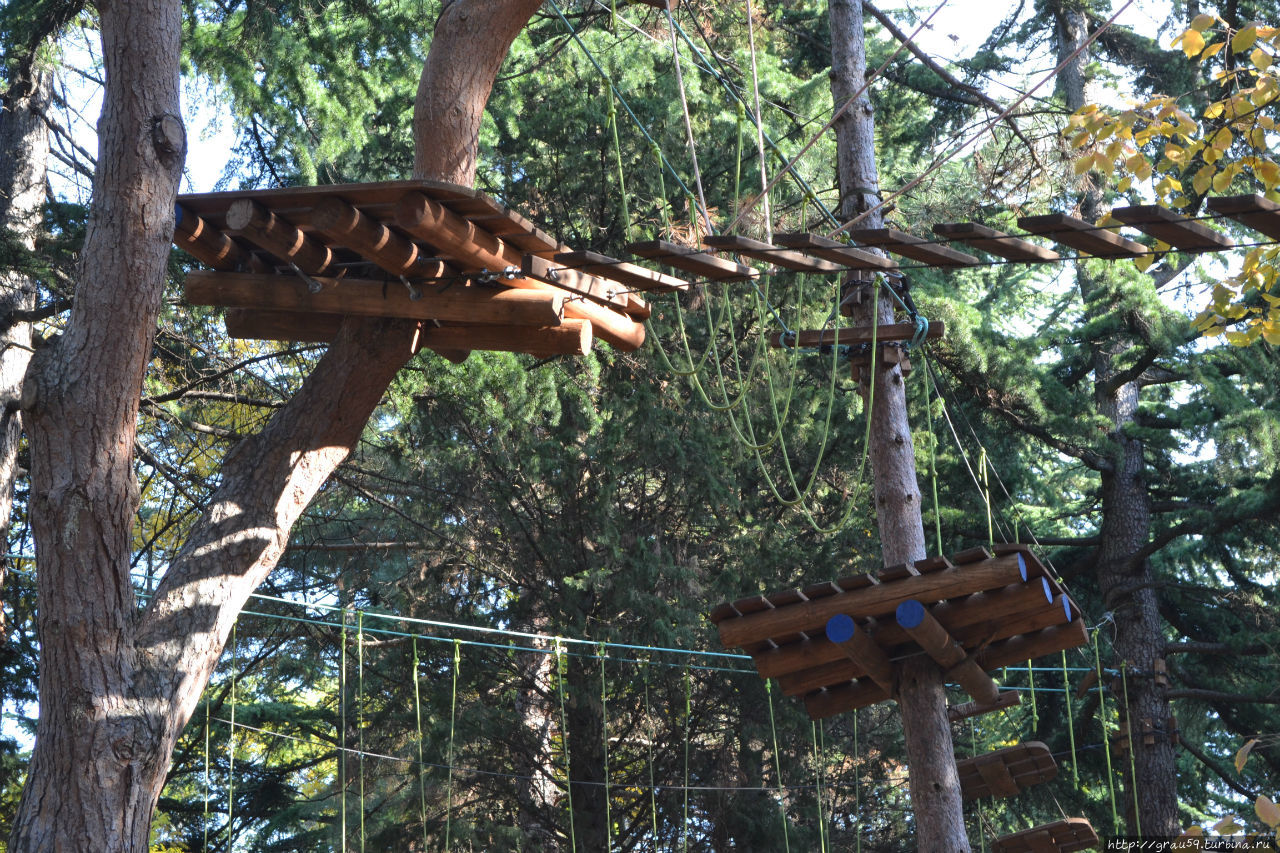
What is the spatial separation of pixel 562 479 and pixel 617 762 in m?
2.69

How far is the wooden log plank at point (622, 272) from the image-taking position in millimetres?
4262

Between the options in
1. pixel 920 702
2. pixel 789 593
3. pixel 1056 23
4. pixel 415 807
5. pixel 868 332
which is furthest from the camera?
pixel 1056 23

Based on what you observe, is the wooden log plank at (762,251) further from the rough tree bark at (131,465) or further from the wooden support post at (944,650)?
the wooden support post at (944,650)

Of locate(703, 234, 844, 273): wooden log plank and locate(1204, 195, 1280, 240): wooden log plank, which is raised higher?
locate(703, 234, 844, 273): wooden log plank

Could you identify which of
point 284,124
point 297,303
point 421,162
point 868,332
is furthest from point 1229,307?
point 284,124

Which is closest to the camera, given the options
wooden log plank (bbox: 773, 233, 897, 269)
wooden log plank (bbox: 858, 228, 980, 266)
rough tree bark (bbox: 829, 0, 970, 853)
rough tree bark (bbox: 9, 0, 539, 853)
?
wooden log plank (bbox: 858, 228, 980, 266)

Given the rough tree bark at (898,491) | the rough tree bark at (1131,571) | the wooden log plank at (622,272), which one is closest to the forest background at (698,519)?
the rough tree bark at (1131,571)

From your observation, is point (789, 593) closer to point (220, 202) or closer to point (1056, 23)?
point (220, 202)

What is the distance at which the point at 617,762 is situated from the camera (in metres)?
11.3

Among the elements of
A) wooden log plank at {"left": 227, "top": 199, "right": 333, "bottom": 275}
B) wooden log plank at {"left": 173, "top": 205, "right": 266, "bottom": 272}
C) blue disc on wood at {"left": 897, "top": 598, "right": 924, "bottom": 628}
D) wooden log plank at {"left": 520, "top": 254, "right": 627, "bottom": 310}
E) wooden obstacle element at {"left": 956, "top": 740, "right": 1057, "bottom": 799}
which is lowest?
wooden obstacle element at {"left": 956, "top": 740, "right": 1057, "bottom": 799}

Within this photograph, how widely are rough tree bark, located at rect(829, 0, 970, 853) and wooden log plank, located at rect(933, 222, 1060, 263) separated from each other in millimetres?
1504

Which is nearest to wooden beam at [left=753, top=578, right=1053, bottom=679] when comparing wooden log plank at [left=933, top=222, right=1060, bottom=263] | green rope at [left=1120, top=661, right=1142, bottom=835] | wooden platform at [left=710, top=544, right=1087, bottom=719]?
wooden platform at [left=710, top=544, right=1087, bottom=719]

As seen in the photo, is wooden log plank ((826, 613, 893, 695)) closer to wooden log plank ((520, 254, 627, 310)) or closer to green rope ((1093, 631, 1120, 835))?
wooden log plank ((520, 254, 627, 310))

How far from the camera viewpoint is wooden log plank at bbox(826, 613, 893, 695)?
5473 millimetres
